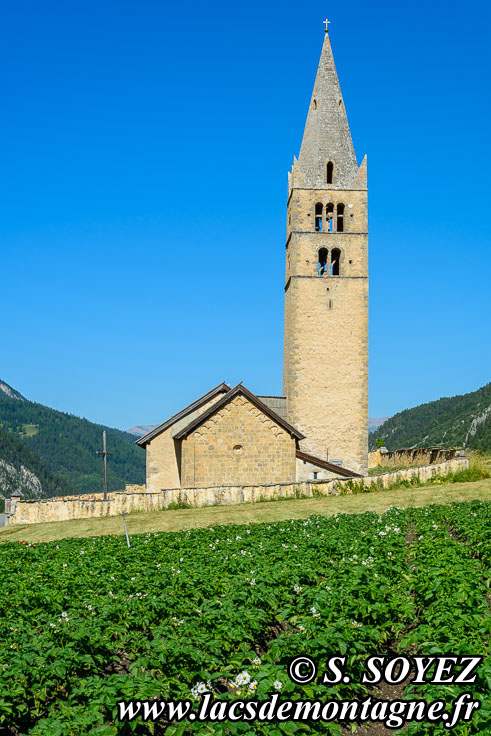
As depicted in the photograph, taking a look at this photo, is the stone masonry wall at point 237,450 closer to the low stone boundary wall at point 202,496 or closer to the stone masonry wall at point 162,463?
the low stone boundary wall at point 202,496

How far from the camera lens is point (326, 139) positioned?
41781mm

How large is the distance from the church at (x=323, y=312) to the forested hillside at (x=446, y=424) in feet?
137

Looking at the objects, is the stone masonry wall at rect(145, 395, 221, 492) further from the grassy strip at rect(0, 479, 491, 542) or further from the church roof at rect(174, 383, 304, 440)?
the grassy strip at rect(0, 479, 491, 542)

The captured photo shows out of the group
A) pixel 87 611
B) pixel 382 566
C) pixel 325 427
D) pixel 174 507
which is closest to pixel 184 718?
pixel 87 611

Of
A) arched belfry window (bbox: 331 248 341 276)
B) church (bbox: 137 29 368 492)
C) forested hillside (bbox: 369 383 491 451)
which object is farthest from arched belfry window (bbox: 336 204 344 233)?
forested hillside (bbox: 369 383 491 451)

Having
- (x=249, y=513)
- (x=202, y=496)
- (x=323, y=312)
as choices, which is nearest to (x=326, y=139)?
(x=323, y=312)

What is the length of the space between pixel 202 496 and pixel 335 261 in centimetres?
1889

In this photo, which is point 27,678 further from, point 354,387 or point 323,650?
point 354,387

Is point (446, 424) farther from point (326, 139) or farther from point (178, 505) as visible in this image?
point (178, 505)

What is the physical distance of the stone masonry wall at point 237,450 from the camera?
101 ft

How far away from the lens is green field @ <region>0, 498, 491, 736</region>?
20.8ft

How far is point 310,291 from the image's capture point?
130 ft

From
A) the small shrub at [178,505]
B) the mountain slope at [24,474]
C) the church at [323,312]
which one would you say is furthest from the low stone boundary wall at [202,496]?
the mountain slope at [24,474]

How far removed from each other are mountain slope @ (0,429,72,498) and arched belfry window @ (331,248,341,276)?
125m
